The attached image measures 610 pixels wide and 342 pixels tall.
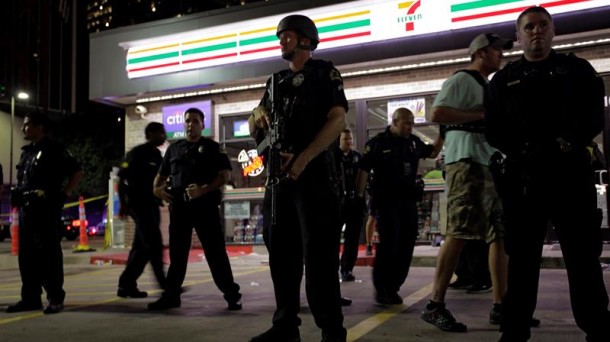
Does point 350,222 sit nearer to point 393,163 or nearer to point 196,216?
point 393,163

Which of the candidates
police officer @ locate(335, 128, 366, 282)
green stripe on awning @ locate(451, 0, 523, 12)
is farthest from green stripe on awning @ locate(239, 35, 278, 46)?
police officer @ locate(335, 128, 366, 282)

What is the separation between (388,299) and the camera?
5.50 metres

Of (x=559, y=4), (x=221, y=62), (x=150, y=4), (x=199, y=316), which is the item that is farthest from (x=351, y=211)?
(x=150, y=4)

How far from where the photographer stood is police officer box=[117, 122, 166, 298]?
20.9 feet

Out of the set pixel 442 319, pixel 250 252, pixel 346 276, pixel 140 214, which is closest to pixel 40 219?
pixel 140 214

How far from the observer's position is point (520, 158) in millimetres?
3240

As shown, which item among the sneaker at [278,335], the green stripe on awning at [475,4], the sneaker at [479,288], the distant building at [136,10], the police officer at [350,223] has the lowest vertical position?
the sneaker at [479,288]

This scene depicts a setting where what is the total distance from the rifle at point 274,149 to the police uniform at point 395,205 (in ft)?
7.47

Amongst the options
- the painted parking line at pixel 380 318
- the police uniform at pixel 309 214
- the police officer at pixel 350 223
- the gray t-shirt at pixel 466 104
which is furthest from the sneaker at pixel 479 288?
the police uniform at pixel 309 214

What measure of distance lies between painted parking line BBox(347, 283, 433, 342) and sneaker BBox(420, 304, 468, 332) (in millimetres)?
389

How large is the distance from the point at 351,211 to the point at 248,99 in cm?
716

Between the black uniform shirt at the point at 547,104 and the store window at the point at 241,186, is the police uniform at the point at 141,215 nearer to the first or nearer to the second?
the black uniform shirt at the point at 547,104

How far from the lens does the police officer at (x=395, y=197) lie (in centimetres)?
574

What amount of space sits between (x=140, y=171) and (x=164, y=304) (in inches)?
64.0
